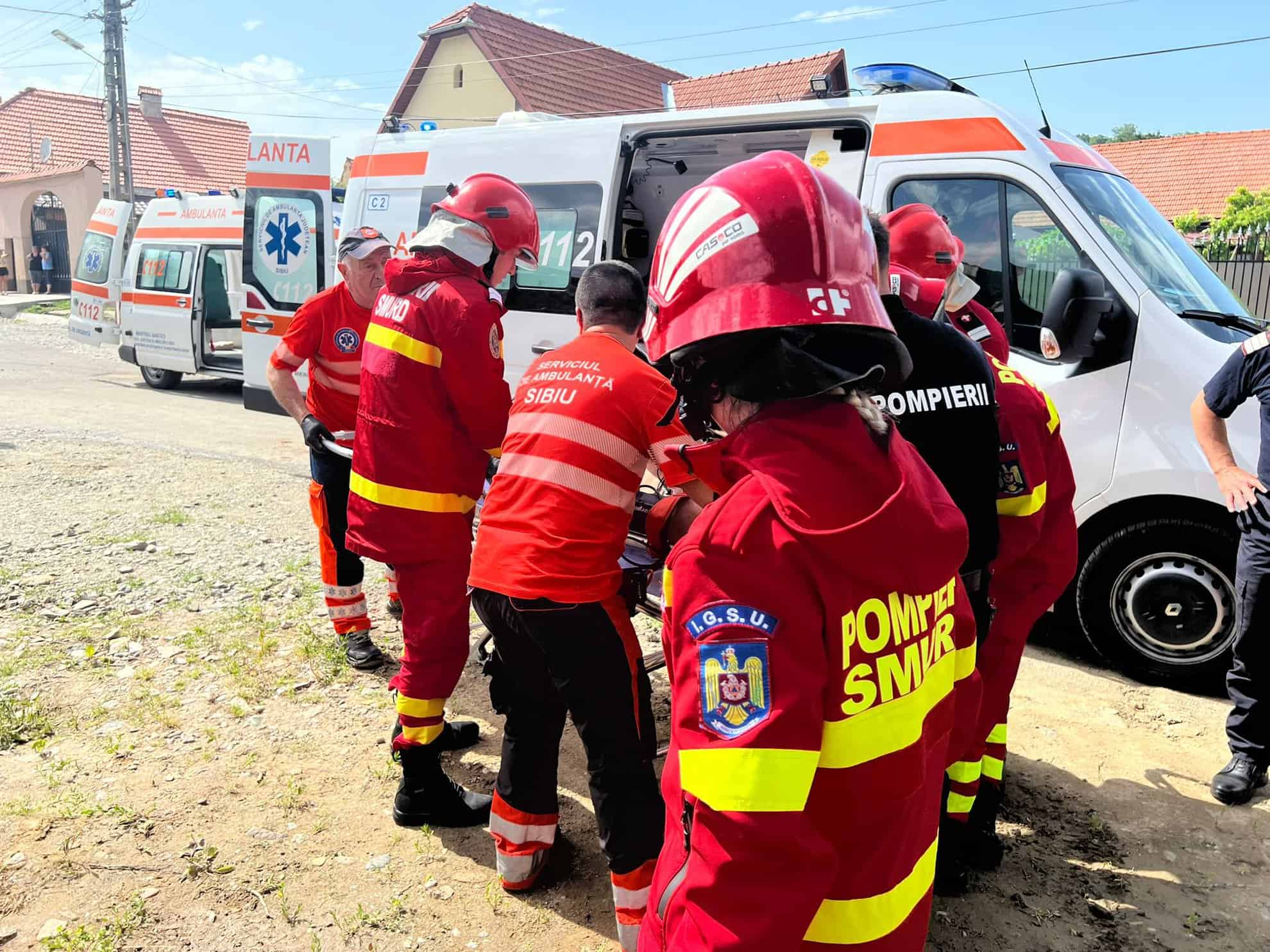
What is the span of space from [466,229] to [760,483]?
2281 mm

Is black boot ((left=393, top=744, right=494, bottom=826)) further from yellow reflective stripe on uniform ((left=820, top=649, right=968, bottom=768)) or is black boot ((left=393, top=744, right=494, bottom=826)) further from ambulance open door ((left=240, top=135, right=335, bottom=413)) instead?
ambulance open door ((left=240, top=135, right=335, bottom=413))

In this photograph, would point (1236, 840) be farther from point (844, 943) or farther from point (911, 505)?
point (911, 505)

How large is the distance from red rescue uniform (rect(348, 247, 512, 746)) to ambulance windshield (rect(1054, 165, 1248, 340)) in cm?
303

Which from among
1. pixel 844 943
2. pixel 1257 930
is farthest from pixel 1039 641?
pixel 844 943

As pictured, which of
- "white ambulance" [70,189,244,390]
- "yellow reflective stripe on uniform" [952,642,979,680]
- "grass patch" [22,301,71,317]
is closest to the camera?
"yellow reflective stripe on uniform" [952,642,979,680]

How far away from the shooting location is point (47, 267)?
29641 millimetres

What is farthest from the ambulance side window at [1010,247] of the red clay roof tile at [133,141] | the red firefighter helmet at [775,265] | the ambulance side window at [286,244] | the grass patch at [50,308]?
the red clay roof tile at [133,141]

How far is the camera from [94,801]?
3.17 meters

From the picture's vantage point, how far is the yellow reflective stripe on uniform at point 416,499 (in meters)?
3.06

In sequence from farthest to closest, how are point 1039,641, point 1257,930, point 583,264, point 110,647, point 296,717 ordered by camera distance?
point 583,264 → point 1039,641 → point 110,647 → point 296,717 → point 1257,930

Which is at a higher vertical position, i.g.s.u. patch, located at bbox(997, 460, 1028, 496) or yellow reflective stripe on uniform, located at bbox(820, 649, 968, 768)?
i.g.s.u. patch, located at bbox(997, 460, 1028, 496)

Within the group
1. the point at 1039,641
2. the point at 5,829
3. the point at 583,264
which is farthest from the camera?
the point at 583,264

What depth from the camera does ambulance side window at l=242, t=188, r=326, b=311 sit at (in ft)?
30.3

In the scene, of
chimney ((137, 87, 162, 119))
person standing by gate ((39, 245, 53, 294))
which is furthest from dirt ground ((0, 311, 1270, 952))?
chimney ((137, 87, 162, 119))
